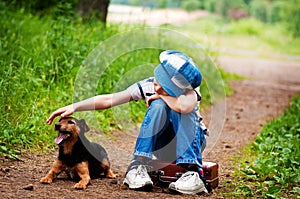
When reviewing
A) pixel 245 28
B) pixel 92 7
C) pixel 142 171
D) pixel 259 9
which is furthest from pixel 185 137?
pixel 259 9

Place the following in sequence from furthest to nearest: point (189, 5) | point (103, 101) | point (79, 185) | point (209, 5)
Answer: point (209, 5)
point (189, 5)
point (103, 101)
point (79, 185)

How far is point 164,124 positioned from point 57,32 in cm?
382

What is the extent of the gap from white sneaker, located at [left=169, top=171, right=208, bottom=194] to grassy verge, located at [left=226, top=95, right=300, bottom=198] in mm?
314

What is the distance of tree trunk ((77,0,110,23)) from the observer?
9305 mm

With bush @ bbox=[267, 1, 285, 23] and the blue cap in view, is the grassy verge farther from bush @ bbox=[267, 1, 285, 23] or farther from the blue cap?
bush @ bbox=[267, 1, 285, 23]

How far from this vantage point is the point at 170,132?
436cm

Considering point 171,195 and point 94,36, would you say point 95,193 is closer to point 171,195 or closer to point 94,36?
point 171,195

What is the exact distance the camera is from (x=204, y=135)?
14.9 ft

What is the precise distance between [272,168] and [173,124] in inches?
46.4

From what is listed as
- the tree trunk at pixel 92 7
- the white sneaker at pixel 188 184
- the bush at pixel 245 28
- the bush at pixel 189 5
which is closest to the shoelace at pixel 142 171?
the white sneaker at pixel 188 184

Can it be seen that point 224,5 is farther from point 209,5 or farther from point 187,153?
point 187,153

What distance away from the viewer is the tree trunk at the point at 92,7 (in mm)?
9305

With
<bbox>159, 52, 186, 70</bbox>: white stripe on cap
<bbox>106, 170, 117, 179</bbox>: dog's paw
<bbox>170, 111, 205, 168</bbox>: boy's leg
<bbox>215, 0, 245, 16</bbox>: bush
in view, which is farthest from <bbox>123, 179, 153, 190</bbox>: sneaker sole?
<bbox>215, 0, 245, 16</bbox>: bush

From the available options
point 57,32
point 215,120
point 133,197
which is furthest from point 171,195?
point 57,32
